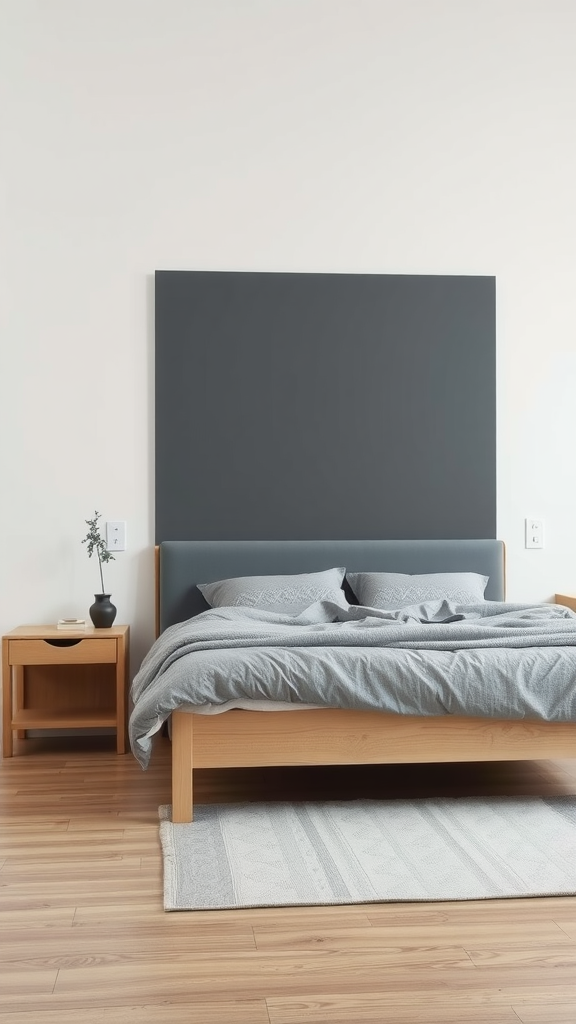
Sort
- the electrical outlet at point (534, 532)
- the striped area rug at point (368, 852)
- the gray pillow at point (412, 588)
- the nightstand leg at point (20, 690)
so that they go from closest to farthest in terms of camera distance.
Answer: the striped area rug at point (368, 852) → the gray pillow at point (412, 588) → the nightstand leg at point (20, 690) → the electrical outlet at point (534, 532)

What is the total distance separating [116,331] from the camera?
451 centimetres

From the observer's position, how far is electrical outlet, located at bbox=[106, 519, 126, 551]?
4477mm

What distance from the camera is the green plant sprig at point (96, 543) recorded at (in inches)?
171

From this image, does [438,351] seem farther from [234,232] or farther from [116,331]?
[116,331]

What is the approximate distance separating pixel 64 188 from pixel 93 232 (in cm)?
24

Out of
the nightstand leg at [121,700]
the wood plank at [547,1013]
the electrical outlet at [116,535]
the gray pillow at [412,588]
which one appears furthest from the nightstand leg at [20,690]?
the wood plank at [547,1013]

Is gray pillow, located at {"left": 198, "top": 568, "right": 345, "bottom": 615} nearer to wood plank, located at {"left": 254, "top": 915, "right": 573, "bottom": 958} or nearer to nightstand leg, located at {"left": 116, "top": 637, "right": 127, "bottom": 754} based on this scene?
nightstand leg, located at {"left": 116, "top": 637, "right": 127, "bottom": 754}

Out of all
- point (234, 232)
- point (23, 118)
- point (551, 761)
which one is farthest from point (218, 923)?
point (23, 118)

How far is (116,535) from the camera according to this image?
14.7 ft

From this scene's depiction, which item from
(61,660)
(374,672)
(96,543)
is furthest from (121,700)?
(374,672)

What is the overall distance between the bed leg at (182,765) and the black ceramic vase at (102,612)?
1319 millimetres

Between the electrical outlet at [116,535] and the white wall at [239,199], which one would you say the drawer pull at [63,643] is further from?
the electrical outlet at [116,535]

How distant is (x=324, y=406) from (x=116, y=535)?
115 centimetres

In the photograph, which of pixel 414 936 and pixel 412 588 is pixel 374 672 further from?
pixel 412 588
